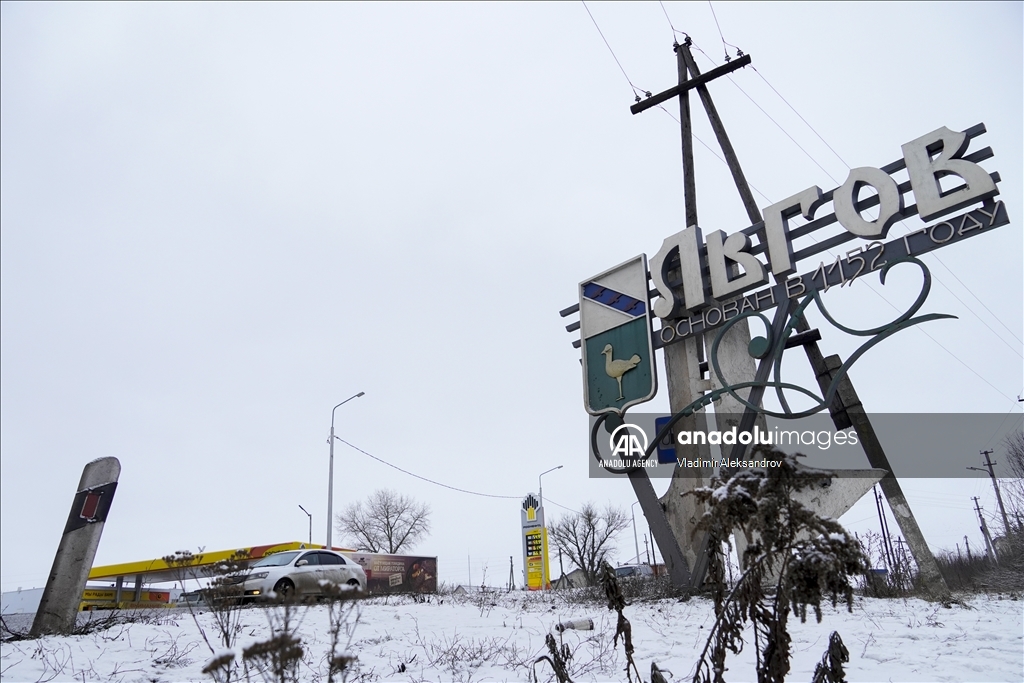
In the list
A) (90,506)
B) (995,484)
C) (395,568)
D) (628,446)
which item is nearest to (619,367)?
(628,446)

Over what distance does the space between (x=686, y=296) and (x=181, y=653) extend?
381 inches

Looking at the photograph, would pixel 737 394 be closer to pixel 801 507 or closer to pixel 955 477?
pixel 955 477

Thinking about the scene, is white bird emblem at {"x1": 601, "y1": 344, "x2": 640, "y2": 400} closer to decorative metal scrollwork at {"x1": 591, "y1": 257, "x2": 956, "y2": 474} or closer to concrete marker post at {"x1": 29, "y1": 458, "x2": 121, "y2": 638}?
decorative metal scrollwork at {"x1": 591, "y1": 257, "x2": 956, "y2": 474}

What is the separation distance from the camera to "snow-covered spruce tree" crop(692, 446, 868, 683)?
3.26 m

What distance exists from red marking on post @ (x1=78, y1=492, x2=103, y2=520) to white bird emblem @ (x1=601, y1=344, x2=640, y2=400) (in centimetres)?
841

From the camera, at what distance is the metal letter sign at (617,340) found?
41.5 feet

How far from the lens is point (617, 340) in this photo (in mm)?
13398

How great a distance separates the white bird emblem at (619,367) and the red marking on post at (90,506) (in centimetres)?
841

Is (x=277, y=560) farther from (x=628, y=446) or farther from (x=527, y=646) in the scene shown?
(x=527, y=646)

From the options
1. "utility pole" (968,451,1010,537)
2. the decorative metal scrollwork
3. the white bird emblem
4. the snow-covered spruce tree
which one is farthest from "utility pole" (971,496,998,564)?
the snow-covered spruce tree

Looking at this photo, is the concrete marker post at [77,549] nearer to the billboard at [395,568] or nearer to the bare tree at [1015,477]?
the bare tree at [1015,477]

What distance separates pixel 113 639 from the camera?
7270 millimetres

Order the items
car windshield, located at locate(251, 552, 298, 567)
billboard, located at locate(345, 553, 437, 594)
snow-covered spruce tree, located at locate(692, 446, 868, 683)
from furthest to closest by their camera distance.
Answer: billboard, located at locate(345, 553, 437, 594) < car windshield, located at locate(251, 552, 298, 567) < snow-covered spruce tree, located at locate(692, 446, 868, 683)

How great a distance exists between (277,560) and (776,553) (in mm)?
12761
